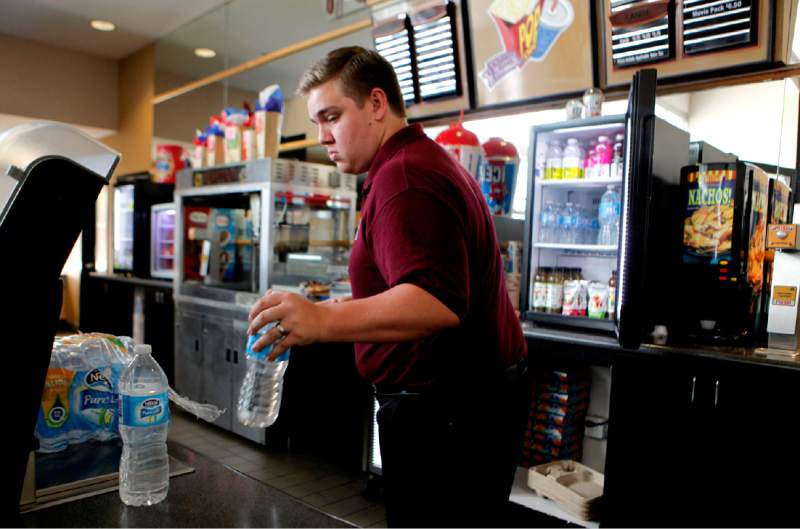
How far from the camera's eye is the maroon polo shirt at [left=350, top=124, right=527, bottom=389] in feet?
3.67

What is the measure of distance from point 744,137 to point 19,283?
3122 mm

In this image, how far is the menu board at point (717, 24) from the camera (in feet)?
8.52

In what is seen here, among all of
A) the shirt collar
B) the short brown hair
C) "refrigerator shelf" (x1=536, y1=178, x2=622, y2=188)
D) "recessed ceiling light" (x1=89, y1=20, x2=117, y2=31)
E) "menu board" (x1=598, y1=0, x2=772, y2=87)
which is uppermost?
"recessed ceiling light" (x1=89, y1=20, x2=117, y2=31)

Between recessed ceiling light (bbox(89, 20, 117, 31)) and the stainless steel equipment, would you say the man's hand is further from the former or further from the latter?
recessed ceiling light (bbox(89, 20, 117, 31))

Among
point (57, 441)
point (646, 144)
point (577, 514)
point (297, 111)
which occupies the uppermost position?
point (297, 111)

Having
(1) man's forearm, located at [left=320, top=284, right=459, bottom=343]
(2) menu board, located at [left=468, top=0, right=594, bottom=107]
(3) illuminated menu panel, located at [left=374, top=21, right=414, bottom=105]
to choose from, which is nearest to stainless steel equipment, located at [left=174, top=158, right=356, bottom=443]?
(3) illuminated menu panel, located at [left=374, top=21, right=414, bottom=105]

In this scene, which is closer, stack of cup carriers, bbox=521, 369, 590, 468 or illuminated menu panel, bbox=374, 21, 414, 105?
stack of cup carriers, bbox=521, 369, 590, 468

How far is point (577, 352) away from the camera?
8.95 feet

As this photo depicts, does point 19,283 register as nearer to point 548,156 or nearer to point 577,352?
point 577,352

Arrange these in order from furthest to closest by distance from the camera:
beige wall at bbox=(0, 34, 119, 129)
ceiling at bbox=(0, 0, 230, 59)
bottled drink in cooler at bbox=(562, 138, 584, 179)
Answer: beige wall at bbox=(0, 34, 119, 129), ceiling at bbox=(0, 0, 230, 59), bottled drink in cooler at bbox=(562, 138, 584, 179)

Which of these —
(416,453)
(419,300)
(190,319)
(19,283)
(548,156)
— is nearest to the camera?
(19,283)

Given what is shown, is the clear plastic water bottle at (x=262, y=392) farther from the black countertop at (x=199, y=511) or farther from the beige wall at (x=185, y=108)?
the beige wall at (x=185, y=108)

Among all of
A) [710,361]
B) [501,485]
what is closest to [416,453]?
[501,485]

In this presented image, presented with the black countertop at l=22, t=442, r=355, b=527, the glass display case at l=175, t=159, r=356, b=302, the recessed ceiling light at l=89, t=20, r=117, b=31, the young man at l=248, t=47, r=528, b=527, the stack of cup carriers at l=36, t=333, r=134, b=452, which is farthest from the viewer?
the recessed ceiling light at l=89, t=20, r=117, b=31
